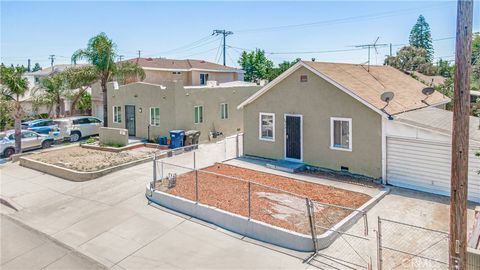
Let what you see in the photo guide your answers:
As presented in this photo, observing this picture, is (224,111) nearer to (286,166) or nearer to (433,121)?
(286,166)

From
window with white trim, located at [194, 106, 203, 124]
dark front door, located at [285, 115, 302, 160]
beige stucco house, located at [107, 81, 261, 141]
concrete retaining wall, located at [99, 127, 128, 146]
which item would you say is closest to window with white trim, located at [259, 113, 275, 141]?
dark front door, located at [285, 115, 302, 160]

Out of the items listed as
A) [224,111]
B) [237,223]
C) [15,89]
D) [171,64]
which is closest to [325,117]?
[237,223]

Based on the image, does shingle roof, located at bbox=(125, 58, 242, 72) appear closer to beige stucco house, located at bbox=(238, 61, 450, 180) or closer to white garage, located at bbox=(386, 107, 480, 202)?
beige stucco house, located at bbox=(238, 61, 450, 180)

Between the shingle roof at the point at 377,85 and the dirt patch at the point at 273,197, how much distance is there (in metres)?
4.06

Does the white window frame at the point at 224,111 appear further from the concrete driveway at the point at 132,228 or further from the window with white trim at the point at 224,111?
the concrete driveway at the point at 132,228

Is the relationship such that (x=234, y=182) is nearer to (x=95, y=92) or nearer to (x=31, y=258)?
(x=31, y=258)

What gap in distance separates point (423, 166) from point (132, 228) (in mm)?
9943

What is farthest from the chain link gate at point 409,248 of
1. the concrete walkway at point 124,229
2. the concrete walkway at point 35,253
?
the concrete walkway at point 35,253

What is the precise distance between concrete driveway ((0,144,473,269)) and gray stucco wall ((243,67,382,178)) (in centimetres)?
159

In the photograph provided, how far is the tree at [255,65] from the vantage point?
49406mm

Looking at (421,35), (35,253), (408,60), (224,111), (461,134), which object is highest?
(421,35)

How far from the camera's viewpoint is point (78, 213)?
12.1m

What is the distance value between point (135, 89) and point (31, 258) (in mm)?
15541

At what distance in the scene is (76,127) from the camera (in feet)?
82.4
